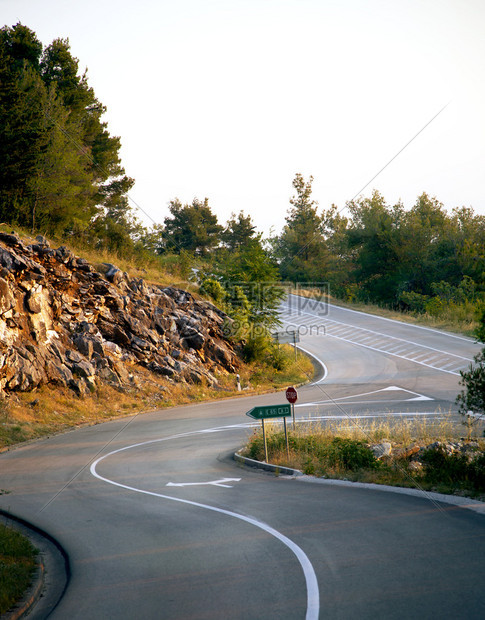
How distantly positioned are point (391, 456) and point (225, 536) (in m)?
5.45

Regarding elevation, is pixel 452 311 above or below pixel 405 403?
above

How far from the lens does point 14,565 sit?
669cm

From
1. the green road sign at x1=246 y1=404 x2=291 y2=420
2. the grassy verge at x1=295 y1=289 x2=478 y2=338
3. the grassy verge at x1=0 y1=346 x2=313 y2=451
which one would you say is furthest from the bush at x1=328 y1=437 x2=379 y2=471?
the grassy verge at x1=295 y1=289 x2=478 y2=338

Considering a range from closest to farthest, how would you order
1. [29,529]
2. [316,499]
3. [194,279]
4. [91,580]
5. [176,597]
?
1. [176,597]
2. [91,580]
3. [29,529]
4. [316,499]
5. [194,279]

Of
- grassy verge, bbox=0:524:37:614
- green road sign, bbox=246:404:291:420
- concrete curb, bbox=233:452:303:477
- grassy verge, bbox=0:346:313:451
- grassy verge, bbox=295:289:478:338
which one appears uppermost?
grassy verge, bbox=295:289:478:338

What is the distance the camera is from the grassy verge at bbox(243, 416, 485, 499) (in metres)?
9.72

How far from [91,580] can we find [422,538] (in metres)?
4.34

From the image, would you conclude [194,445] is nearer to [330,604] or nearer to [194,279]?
[330,604]

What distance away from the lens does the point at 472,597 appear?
16.9 feet

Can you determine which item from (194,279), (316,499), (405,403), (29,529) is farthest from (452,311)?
(29,529)

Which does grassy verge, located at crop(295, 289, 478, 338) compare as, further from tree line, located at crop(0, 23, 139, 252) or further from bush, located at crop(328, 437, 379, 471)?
bush, located at crop(328, 437, 379, 471)

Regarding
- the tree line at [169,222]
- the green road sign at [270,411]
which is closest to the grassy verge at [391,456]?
the green road sign at [270,411]

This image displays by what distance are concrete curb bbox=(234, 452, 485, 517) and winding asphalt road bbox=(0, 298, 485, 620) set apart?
96mm

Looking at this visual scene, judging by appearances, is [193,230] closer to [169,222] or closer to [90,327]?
[169,222]
